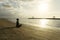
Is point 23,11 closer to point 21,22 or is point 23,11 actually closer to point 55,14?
point 21,22

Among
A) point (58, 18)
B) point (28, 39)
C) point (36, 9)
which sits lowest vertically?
point (28, 39)

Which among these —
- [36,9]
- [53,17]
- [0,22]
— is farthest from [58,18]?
[0,22]

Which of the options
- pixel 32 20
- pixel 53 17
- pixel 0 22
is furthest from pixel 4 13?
pixel 53 17

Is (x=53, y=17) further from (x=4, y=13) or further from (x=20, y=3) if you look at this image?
(x=4, y=13)

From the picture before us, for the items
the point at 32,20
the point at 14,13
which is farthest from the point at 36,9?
the point at 14,13

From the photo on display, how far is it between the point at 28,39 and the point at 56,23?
1.86 metres

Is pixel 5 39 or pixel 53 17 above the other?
pixel 53 17

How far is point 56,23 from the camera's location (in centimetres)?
459

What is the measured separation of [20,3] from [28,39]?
194 centimetres

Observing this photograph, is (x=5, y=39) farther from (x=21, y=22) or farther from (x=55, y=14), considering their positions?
(x=55, y=14)

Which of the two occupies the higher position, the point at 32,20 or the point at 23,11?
the point at 23,11

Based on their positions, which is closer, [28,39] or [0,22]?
[28,39]

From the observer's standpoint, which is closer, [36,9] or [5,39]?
[5,39]

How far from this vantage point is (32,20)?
4703 millimetres
